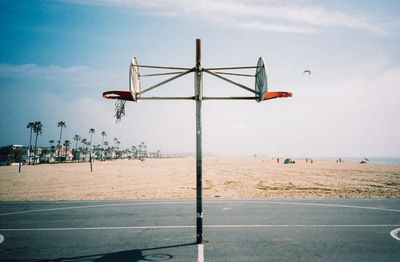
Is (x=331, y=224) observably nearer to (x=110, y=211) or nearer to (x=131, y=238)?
(x=131, y=238)

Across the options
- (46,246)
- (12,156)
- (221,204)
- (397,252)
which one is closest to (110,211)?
(46,246)

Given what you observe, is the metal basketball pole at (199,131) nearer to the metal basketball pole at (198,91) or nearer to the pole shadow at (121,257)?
the metal basketball pole at (198,91)

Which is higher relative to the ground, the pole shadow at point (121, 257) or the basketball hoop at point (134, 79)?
the basketball hoop at point (134, 79)

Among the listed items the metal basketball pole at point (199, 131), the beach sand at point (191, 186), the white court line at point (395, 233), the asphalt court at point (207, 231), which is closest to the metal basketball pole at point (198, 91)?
the metal basketball pole at point (199, 131)

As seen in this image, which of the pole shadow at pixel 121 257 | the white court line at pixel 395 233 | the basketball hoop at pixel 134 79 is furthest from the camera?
the white court line at pixel 395 233

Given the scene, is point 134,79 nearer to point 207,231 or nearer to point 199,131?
point 199,131

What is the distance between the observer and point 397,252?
6.51 m

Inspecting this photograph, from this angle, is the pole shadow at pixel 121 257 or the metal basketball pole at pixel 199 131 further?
the metal basketball pole at pixel 199 131

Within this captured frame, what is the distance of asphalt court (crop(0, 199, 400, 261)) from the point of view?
6.48m

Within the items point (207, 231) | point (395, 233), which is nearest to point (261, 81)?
point (207, 231)

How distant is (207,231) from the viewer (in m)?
8.43

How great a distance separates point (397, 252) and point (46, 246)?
443 inches

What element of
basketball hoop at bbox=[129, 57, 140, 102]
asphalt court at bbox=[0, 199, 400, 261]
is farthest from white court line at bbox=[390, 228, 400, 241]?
basketball hoop at bbox=[129, 57, 140, 102]

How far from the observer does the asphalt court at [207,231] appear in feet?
21.3
